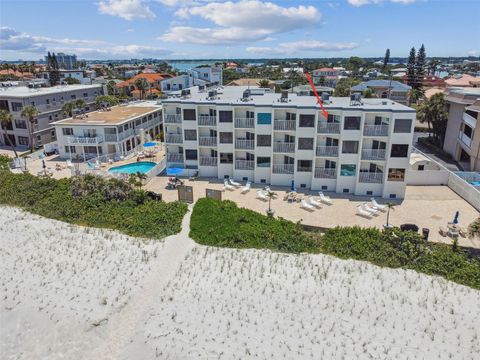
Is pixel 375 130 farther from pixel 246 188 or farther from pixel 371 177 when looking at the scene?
pixel 246 188

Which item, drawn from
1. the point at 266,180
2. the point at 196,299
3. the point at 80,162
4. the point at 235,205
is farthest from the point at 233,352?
the point at 80,162

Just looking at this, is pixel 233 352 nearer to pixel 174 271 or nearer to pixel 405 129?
pixel 174 271

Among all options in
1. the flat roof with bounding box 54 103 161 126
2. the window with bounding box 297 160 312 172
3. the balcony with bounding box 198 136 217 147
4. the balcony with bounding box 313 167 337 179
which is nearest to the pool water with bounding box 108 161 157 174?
the flat roof with bounding box 54 103 161 126

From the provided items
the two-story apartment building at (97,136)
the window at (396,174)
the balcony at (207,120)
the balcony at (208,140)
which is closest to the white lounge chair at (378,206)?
the window at (396,174)

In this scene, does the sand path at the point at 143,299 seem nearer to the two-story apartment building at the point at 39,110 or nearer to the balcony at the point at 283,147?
the balcony at the point at 283,147

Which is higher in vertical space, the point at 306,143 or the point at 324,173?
the point at 306,143

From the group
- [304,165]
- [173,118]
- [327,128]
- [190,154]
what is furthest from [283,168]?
[173,118]
